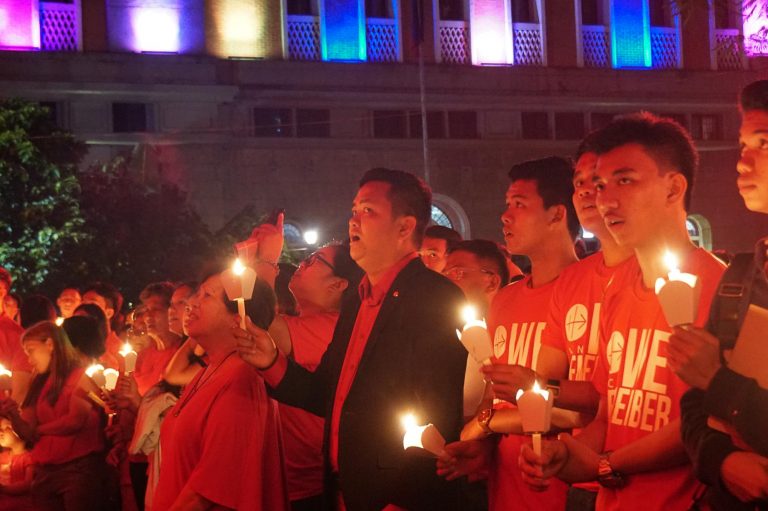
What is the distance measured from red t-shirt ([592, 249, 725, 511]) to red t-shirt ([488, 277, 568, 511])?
2.68 feet

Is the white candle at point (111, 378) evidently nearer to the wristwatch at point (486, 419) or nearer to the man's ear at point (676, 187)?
the wristwatch at point (486, 419)

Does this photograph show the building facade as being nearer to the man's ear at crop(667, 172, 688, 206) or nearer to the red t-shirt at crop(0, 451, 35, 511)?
the red t-shirt at crop(0, 451, 35, 511)

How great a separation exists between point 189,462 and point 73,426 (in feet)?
10.1

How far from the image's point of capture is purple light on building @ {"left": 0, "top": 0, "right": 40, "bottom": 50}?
2516cm

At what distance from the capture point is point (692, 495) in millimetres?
3361

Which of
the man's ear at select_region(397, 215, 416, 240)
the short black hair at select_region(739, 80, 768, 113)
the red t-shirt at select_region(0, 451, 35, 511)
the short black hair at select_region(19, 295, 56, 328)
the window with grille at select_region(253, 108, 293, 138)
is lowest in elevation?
the red t-shirt at select_region(0, 451, 35, 511)

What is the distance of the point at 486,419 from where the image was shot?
4.44m

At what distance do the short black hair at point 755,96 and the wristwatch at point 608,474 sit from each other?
3.98 feet

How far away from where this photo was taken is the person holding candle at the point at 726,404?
2676 millimetres

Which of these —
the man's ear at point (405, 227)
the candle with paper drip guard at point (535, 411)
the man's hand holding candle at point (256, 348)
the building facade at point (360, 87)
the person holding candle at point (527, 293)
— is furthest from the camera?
the building facade at point (360, 87)

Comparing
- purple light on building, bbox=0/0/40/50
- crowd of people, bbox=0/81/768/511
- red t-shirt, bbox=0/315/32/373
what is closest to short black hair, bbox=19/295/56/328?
red t-shirt, bbox=0/315/32/373

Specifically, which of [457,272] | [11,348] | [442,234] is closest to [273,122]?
[11,348]

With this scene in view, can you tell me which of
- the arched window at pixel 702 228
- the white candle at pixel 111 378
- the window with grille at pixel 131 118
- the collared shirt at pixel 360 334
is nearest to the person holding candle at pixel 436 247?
the white candle at pixel 111 378

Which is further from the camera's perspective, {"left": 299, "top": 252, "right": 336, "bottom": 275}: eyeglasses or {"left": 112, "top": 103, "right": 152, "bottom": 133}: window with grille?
{"left": 112, "top": 103, "right": 152, "bottom": 133}: window with grille
